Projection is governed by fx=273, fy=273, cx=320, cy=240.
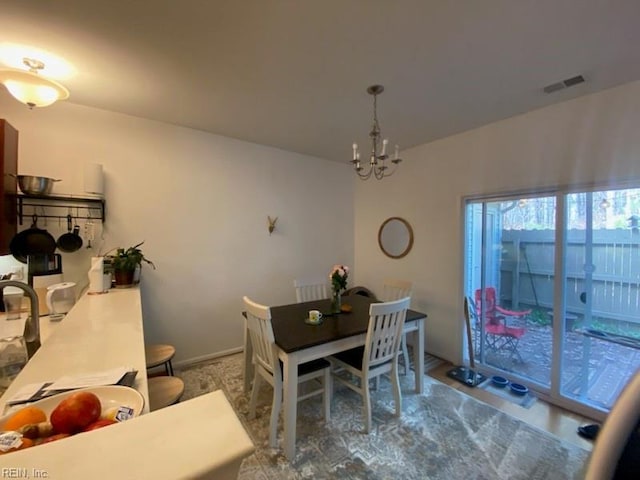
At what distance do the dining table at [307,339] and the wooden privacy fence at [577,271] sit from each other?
3.96ft

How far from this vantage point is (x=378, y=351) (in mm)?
2160

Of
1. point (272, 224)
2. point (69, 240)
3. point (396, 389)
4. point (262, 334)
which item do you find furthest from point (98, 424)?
point (272, 224)

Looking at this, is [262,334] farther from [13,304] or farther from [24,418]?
[13,304]

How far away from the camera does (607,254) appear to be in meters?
2.29

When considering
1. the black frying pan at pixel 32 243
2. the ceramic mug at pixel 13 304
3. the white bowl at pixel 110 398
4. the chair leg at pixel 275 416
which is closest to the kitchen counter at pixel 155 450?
the white bowl at pixel 110 398

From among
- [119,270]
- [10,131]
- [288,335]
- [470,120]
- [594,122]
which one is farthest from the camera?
[470,120]

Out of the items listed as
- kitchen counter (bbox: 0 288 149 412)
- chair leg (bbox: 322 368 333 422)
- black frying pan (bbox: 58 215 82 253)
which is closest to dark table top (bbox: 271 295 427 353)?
chair leg (bbox: 322 368 333 422)

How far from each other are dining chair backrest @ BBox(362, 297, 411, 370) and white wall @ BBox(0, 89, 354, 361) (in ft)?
6.24

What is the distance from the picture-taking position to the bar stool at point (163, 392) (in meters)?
1.53

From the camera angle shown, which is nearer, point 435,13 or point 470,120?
point 435,13

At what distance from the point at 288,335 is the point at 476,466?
59.3 inches

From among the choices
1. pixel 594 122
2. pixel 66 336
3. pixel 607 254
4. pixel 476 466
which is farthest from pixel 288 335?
pixel 594 122

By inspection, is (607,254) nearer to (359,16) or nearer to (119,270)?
(359,16)

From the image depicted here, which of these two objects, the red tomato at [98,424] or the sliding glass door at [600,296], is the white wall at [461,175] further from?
the red tomato at [98,424]
